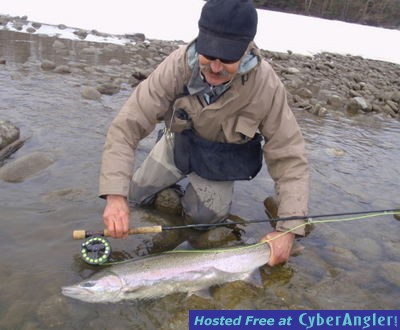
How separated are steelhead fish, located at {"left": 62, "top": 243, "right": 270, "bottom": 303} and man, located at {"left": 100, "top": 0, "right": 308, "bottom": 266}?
0.24 m

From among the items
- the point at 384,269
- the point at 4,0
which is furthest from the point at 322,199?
the point at 4,0

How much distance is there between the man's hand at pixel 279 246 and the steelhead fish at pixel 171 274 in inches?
2.1

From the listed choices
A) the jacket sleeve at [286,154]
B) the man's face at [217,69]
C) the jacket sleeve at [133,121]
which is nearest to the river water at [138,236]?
the jacket sleeve at [286,154]

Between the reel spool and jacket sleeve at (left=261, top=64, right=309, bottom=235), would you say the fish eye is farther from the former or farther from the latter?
jacket sleeve at (left=261, top=64, right=309, bottom=235)

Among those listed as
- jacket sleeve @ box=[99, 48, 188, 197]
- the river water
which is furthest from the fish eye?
jacket sleeve @ box=[99, 48, 188, 197]

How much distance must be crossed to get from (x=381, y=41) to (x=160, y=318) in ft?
116

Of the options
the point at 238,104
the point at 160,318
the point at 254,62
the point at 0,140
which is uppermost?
the point at 254,62

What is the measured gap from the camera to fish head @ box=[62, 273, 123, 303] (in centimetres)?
312

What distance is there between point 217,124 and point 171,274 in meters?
1.41

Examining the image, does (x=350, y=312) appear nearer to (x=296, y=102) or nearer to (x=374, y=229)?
(x=374, y=229)

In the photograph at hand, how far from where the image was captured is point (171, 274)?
11.2 ft

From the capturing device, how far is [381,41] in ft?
111

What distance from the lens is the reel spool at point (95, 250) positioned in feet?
11.6

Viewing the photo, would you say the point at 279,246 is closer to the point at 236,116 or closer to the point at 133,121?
the point at 236,116
